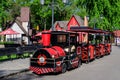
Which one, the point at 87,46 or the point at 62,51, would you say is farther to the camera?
the point at 87,46

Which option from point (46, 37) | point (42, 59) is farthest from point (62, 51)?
point (46, 37)

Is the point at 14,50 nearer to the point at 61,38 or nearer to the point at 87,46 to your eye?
the point at 87,46

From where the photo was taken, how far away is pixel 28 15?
92.8 m

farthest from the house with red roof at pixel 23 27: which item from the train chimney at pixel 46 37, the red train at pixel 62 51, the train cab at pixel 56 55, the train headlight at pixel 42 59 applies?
the train headlight at pixel 42 59

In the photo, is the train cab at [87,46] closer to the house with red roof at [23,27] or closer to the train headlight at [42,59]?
the train headlight at [42,59]

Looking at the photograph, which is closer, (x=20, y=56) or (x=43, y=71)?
(x=43, y=71)

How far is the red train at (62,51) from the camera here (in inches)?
755

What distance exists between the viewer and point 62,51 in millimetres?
20547

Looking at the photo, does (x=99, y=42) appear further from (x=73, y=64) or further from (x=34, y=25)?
(x=34, y=25)

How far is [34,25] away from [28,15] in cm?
2050

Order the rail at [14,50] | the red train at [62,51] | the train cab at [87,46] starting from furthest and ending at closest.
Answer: the train cab at [87,46]
the rail at [14,50]
the red train at [62,51]

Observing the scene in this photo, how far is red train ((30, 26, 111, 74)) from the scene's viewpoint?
63.0 ft

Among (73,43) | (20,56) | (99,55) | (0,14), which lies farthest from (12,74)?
(0,14)

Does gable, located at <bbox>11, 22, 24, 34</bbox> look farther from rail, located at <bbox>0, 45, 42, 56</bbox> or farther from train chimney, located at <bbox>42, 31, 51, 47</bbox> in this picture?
train chimney, located at <bbox>42, 31, 51, 47</bbox>
